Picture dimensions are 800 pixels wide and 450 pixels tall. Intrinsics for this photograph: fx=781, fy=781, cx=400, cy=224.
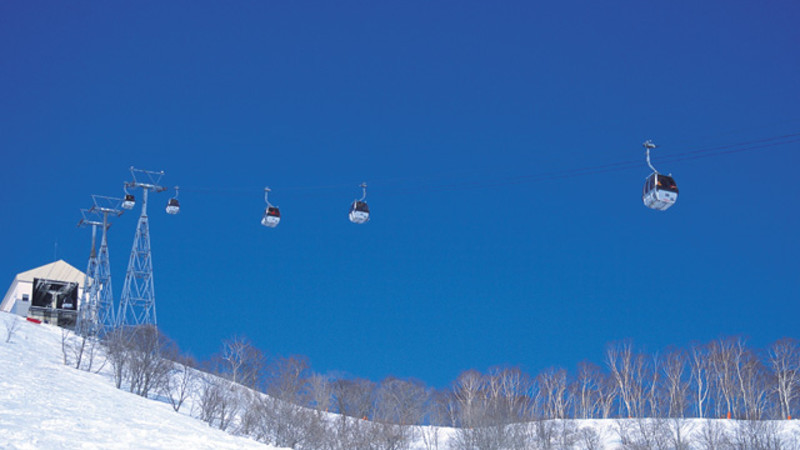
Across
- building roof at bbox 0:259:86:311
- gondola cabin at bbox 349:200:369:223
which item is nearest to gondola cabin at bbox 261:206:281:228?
gondola cabin at bbox 349:200:369:223

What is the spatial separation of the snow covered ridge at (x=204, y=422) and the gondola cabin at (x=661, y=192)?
60.6 ft

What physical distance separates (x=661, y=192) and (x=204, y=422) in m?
29.4

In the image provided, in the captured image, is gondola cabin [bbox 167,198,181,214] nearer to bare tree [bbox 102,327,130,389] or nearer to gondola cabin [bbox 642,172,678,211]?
bare tree [bbox 102,327,130,389]

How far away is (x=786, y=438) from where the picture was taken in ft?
173

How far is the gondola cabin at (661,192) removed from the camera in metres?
24.8

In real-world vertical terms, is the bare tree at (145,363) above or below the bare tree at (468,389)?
below

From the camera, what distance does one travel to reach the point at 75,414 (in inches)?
1202

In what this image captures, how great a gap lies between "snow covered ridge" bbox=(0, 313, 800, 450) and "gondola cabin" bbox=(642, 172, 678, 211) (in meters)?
18.5

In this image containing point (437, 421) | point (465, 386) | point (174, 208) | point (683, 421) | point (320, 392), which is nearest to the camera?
point (174, 208)

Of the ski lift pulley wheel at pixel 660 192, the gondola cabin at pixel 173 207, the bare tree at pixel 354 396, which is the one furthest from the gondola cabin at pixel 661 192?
the bare tree at pixel 354 396

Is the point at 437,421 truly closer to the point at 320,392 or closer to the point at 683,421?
the point at 320,392

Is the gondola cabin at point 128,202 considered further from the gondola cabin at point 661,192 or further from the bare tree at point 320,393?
the gondola cabin at point 661,192

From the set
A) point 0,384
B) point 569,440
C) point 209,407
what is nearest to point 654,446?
point 569,440

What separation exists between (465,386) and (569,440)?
3136 cm
